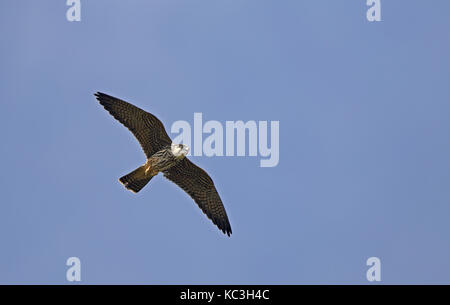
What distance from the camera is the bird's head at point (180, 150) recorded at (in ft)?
44.1

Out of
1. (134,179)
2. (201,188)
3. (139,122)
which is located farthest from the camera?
(201,188)

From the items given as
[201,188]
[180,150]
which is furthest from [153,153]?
[201,188]

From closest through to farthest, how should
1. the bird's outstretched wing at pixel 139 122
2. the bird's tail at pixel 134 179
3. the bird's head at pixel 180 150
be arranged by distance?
1. the bird's outstretched wing at pixel 139 122
2. the bird's head at pixel 180 150
3. the bird's tail at pixel 134 179

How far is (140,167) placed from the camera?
1360 cm

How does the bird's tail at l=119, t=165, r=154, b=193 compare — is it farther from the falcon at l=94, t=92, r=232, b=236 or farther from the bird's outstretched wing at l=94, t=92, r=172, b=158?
the bird's outstretched wing at l=94, t=92, r=172, b=158

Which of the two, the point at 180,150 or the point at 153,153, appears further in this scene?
the point at 153,153

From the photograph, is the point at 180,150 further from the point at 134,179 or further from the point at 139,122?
the point at 134,179

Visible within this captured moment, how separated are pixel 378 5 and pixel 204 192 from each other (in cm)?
669

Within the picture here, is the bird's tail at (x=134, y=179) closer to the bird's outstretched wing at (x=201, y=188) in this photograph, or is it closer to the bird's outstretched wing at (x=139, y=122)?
the bird's outstretched wing at (x=139, y=122)

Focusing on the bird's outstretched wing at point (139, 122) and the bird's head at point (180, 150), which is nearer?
Result: the bird's outstretched wing at point (139, 122)

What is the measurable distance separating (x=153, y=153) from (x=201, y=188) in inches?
52.0

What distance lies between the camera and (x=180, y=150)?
44.1 ft

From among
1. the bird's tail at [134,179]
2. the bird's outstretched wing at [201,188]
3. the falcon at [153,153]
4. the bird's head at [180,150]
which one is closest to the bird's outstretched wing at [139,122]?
the falcon at [153,153]
